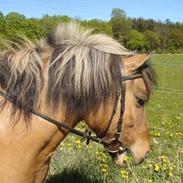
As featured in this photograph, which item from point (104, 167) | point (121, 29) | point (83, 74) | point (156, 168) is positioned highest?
point (83, 74)

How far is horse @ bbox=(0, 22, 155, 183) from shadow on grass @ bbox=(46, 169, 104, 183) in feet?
5.60

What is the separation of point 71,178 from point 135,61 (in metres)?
2.21

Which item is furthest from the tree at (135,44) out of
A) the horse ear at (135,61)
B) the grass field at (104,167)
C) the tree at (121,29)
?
the horse ear at (135,61)

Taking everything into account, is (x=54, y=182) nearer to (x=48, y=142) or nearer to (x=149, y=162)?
(x=149, y=162)

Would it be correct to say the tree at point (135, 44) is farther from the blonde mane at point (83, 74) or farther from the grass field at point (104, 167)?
the blonde mane at point (83, 74)

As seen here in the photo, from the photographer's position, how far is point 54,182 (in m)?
4.09

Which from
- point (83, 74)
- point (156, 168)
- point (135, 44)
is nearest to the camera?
point (83, 74)

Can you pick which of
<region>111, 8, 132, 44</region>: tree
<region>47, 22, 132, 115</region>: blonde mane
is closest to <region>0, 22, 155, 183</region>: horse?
<region>47, 22, 132, 115</region>: blonde mane

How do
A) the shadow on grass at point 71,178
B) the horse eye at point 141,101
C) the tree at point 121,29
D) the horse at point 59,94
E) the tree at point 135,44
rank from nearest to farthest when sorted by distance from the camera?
1. the horse at point 59,94
2. the horse eye at point 141,101
3. the tree at point 121,29
4. the shadow on grass at point 71,178
5. the tree at point 135,44

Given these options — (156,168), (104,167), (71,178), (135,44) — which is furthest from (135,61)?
(135,44)

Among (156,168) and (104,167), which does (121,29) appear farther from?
(156,168)

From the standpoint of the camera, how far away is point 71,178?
13.6 ft

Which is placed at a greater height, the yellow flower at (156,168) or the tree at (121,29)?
the tree at (121,29)

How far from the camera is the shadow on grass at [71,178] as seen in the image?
4082mm
